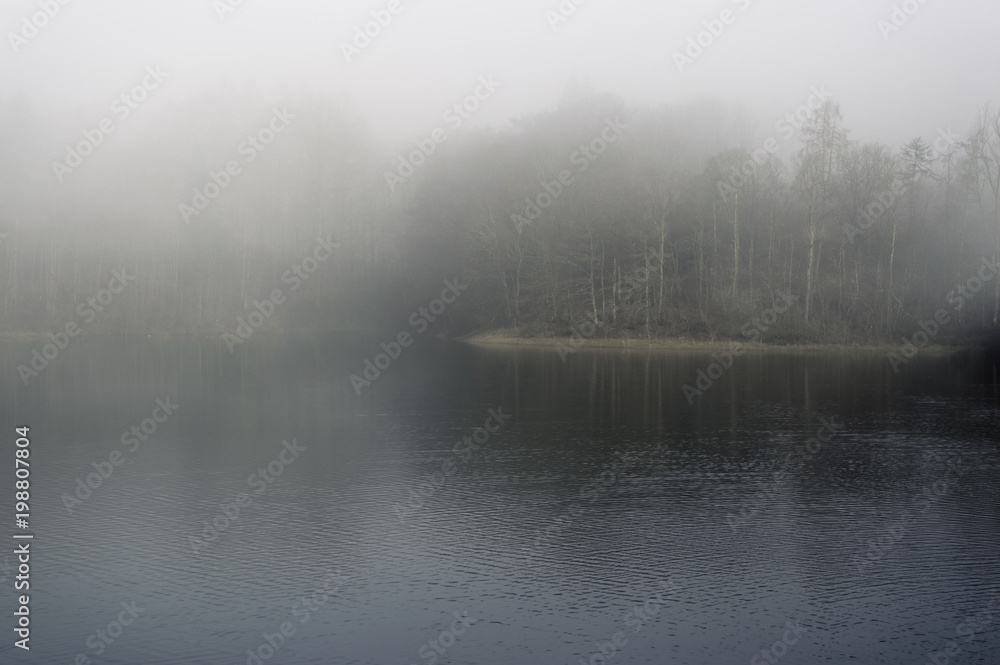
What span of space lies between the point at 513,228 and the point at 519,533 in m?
51.4

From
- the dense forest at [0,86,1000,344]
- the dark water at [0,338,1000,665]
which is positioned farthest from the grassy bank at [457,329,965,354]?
the dark water at [0,338,1000,665]

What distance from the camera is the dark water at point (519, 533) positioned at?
9.20m

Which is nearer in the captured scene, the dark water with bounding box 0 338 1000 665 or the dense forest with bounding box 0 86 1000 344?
the dark water with bounding box 0 338 1000 665

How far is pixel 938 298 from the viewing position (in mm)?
55312

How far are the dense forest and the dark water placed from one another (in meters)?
30.0

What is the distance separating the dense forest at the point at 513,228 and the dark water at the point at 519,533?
29963 millimetres

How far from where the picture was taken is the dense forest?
183ft

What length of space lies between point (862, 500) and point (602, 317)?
43.0 meters

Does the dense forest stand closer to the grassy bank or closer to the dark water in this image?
the grassy bank

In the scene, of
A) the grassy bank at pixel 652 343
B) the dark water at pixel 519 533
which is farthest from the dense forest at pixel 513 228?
the dark water at pixel 519 533

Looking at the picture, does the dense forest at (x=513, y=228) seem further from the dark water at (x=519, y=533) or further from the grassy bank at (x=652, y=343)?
the dark water at (x=519, y=533)

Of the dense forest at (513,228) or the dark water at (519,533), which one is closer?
the dark water at (519,533)

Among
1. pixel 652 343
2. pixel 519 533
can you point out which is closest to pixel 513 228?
pixel 652 343

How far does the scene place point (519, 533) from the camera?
1293 cm
